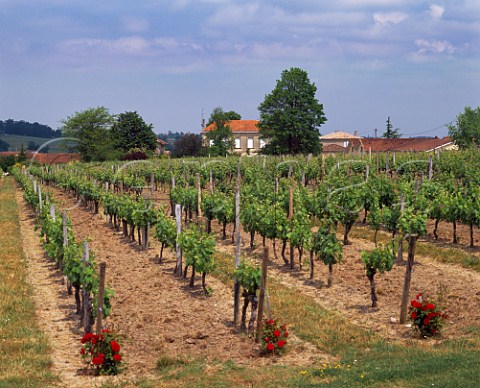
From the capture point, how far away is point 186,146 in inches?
3738

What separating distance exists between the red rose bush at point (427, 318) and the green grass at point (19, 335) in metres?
6.87

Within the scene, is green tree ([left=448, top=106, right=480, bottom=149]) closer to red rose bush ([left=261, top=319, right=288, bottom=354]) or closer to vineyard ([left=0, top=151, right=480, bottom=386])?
vineyard ([left=0, top=151, right=480, bottom=386])

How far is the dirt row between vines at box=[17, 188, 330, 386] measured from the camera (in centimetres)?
1238

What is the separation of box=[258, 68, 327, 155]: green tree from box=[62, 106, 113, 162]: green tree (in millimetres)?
20754

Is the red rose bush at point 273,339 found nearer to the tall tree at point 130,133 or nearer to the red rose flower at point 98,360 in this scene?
the red rose flower at point 98,360

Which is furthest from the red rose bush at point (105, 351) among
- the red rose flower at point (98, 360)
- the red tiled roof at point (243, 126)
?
the red tiled roof at point (243, 126)

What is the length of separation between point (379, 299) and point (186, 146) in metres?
79.6

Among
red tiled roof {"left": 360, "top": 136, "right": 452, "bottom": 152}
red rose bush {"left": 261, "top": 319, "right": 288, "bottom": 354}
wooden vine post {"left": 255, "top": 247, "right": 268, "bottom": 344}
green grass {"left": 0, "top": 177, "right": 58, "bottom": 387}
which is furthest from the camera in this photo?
red tiled roof {"left": 360, "top": 136, "right": 452, "bottom": 152}

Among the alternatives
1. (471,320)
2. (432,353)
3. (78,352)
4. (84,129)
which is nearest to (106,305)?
A: (78,352)

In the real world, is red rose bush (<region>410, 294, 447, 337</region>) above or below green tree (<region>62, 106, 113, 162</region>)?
below

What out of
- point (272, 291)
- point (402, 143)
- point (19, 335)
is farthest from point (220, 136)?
point (19, 335)

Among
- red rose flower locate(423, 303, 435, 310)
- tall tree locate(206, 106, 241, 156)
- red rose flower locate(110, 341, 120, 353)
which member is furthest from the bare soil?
tall tree locate(206, 106, 241, 156)

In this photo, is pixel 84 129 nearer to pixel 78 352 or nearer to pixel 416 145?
pixel 416 145

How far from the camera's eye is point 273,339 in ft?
40.9
